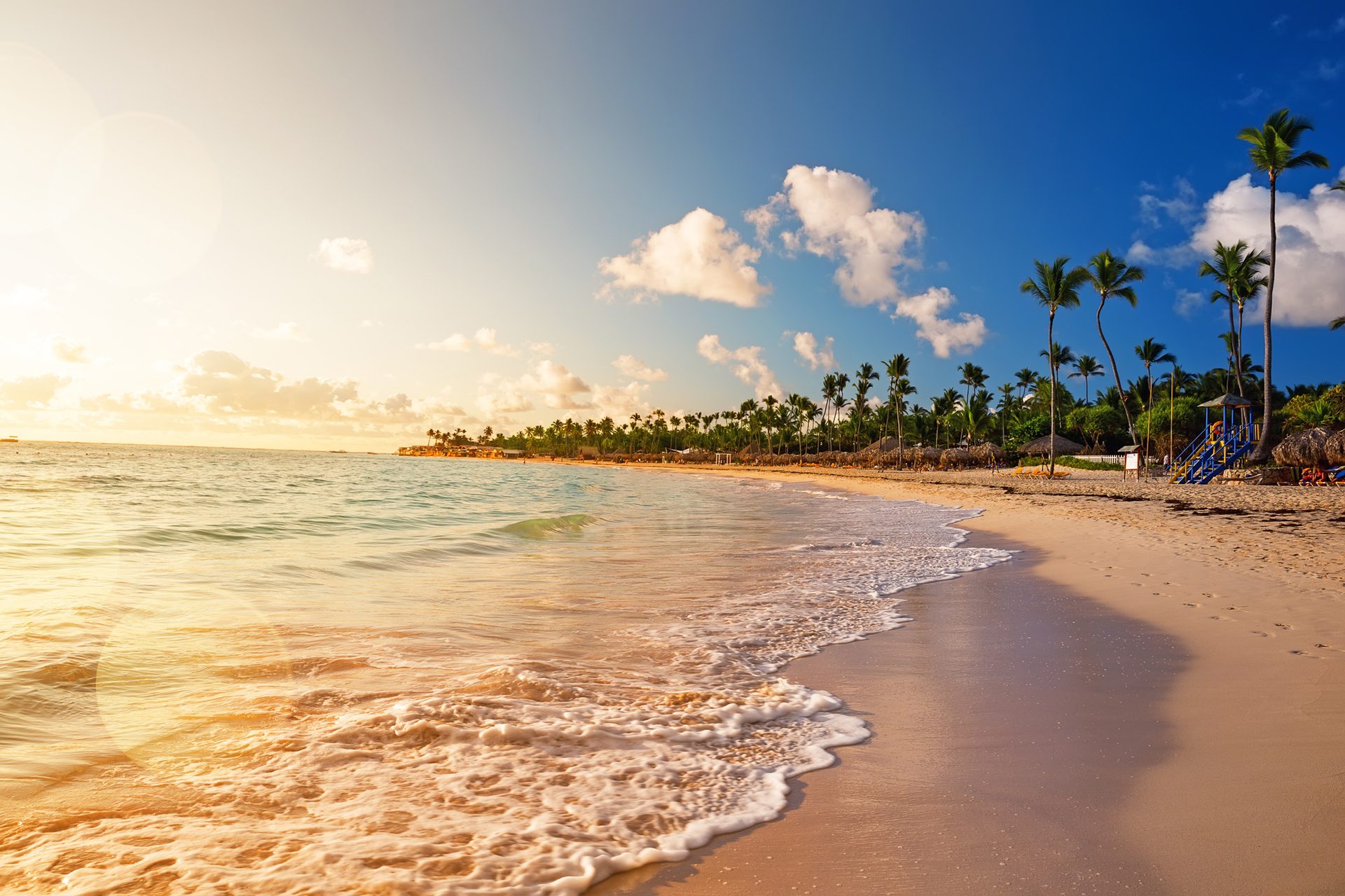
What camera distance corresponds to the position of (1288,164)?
2880 cm

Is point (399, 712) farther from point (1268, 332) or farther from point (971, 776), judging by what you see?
point (1268, 332)

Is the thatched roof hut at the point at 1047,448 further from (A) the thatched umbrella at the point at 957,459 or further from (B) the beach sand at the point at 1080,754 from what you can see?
(B) the beach sand at the point at 1080,754

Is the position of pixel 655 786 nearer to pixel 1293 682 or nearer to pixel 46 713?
pixel 46 713

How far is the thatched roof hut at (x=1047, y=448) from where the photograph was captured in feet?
174

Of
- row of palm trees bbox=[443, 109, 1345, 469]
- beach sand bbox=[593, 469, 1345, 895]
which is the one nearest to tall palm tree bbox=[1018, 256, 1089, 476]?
row of palm trees bbox=[443, 109, 1345, 469]

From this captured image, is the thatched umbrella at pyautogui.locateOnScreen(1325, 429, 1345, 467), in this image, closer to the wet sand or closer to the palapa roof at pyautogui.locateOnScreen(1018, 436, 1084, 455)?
the wet sand

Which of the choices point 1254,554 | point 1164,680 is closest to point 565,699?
point 1164,680

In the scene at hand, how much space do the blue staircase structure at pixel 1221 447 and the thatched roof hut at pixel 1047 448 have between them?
24.4 metres

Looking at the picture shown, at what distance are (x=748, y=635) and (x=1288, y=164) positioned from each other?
37795 millimetres

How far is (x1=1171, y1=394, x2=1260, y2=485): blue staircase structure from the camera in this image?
27094 millimetres

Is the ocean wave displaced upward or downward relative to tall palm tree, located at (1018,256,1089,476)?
downward

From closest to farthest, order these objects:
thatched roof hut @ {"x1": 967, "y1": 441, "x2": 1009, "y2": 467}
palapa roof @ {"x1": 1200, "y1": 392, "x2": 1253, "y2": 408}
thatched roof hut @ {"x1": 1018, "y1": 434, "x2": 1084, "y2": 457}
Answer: palapa roof @ {"x1": 1200, "y1": 392, "x2": 1253, "y2": 408}
thatched roof hut @ {"x1": 1018, "y1": 434, "x2": 1084, "y2": 457}
thatched roof hut @ {"x1": 967, "y1": 441, "x2": 1009, "y2": 467}

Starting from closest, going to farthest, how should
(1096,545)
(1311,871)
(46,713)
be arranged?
(1311,871), (46,713), (1096,545)

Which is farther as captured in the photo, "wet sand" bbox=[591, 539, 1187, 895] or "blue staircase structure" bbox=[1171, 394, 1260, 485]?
"blue staircase structure" bbox=[1171, 394, 1260, 485]
